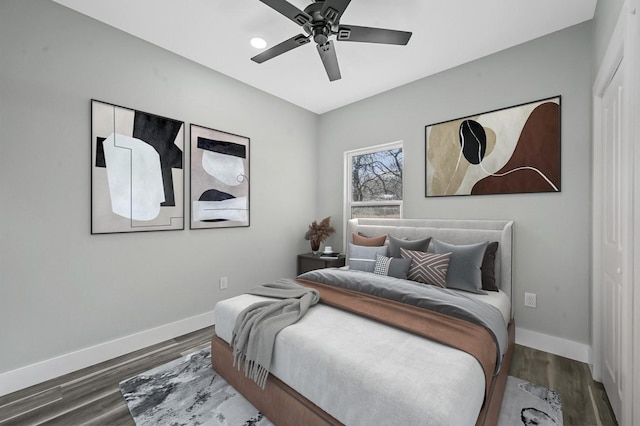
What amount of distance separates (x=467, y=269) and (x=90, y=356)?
321 centimetres

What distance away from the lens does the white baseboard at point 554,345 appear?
2.30m

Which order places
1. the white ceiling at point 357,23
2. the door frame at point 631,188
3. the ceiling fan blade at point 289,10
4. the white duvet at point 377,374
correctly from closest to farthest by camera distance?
the white duvet at point 377,374, the door frame at point 631,188, the ceiling fan blade at point 289,10, the white ceiling at point 357,23

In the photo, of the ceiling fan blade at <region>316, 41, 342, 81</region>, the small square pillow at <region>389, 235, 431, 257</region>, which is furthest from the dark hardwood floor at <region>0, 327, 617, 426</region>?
the ceiling fan blade at <region>316, 41, 342, 81</region>

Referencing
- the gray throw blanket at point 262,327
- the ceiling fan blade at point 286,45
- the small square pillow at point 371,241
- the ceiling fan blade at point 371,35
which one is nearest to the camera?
the gray throw blanket at point 262,327

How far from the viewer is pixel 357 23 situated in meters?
2.37

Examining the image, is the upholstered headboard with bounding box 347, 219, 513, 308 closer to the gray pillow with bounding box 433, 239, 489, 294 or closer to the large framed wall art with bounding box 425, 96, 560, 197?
the gray pillow with bounding box 433, 239, 489, 294

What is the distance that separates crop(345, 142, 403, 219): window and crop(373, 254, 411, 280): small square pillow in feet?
3.43

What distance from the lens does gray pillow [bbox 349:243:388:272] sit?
112 inches

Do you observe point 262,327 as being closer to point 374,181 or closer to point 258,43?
point 258,43

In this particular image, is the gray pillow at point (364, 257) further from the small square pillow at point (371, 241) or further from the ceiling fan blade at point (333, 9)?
the ceiling fan blade at point (333, 9)

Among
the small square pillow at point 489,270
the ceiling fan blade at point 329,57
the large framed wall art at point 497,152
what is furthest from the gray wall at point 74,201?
the small square pillow at point 489,270

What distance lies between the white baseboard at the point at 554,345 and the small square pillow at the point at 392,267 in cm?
125

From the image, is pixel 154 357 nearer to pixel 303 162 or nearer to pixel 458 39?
pixel 303 162

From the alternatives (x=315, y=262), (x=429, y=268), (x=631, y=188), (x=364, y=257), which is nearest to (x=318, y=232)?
(x=315, y=262)
